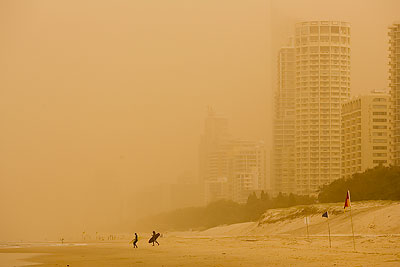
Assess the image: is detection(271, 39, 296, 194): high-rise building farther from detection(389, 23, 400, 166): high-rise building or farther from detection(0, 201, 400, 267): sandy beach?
detection(0, 201, 400, 267): sandy beach

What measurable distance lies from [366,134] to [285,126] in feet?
136

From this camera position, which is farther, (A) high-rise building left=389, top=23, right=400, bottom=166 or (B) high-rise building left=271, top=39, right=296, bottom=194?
(B) high-rise building left=271, top=39, right=296, bottom=194

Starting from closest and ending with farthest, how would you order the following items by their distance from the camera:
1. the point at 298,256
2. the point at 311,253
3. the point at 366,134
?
1. the point at 298,256
2. the point at 311,253
3. the point at 366,134

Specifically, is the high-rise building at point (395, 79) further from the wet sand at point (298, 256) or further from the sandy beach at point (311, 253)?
the wet sand at point (298, 256)

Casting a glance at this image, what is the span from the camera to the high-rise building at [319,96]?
150 metres

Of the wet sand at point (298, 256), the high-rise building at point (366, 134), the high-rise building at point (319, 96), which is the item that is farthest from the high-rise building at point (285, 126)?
the wet sand at point (298, 256)

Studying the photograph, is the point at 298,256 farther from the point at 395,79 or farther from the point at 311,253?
the point at 395,79

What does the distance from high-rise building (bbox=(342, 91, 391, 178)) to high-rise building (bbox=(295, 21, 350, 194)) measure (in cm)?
1073

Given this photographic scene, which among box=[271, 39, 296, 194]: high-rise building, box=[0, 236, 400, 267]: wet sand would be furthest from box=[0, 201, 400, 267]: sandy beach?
box=[271, 39, 296, 194]: high-rise building

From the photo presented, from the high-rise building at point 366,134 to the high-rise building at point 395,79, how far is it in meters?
1.60

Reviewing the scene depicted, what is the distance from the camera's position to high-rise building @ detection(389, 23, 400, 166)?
127 metres

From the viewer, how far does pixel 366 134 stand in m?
130

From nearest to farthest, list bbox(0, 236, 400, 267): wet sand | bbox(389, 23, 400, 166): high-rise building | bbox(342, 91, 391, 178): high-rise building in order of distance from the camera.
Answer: bbox(0, 236, 400, 267): wet sand, bbox(389, 23, 400, 166): high-rise building, bbox(342, 91, 391, 178): high-rise building

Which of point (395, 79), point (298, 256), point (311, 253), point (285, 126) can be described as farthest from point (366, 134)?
point (298, 256)
